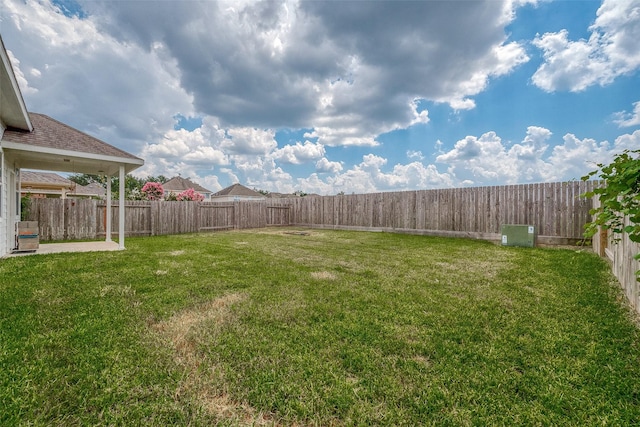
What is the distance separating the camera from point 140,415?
4.64 ft

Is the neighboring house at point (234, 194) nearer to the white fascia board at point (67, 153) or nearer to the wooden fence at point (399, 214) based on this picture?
the wooden fence at point (399, 214)

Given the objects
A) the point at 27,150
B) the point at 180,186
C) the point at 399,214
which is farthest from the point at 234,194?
the point at 27,150

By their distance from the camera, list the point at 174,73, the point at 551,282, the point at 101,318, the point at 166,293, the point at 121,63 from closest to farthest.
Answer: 1. the point at 101,318
2. the point at 166,293
3. the point at 551,282
4. the point at 121,63
5. the point at 174,73

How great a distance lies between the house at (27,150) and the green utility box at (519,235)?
10.9 metres

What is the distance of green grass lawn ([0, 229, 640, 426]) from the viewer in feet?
4.77

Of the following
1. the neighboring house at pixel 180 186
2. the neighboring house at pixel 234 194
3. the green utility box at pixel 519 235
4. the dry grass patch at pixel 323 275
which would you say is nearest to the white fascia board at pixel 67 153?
the dry grass patch at pixel 323 275

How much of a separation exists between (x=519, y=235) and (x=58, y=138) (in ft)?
42.5

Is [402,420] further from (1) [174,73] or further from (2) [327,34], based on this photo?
(1) [174,73]

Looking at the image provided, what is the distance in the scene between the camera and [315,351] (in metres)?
2.03

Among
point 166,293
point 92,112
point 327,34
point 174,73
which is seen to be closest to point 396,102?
point 327,34

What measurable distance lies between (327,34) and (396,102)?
5.26m

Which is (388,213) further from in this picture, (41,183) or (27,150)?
(41,183)

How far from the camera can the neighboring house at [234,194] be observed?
36344 mm

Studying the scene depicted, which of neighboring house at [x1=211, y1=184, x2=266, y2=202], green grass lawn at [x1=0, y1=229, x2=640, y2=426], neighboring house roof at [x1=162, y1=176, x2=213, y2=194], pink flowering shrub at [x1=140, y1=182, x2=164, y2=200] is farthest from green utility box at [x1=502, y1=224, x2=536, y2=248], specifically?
neighboring house roof at [x1=162, y1=176, x2=213, y2=194]
